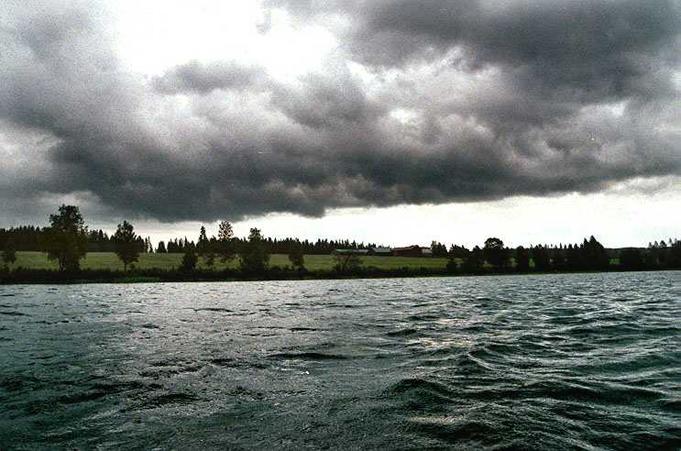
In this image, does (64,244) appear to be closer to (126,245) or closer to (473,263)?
(126,245)

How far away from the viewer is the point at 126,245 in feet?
473

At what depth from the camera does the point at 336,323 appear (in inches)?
1065

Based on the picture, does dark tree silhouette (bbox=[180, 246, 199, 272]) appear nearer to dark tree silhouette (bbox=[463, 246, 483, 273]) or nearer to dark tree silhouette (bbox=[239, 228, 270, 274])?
dark tree silhouette (bbox=[239, 228, 270, 274])

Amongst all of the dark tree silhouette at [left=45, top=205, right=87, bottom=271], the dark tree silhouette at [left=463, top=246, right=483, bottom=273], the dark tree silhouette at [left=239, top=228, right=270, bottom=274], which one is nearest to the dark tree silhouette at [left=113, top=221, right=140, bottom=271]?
the dark tree silhouette at [left=45, top=205, right=87, bottom=271]

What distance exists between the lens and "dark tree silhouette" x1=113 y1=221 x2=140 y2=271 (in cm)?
14338

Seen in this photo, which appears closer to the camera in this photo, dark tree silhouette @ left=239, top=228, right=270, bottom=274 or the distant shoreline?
the distant shoreline

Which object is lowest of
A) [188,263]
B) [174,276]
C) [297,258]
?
[174,276]


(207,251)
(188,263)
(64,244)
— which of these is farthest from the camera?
(207,251)

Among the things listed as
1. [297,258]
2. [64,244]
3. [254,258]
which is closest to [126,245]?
[64,244]

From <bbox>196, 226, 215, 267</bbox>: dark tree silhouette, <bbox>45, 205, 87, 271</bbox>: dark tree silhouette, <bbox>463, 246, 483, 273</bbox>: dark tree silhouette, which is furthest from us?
<bbox>463, 246, 483, 273</bbox>: dark tree silhouette

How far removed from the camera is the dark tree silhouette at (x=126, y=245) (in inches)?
5645

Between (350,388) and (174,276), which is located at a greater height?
(350,388)

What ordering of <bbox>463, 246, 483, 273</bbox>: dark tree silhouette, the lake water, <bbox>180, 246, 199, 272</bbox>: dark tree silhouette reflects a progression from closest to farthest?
1. the lake water
2. <bbox>180, 246, 199, 272</bbox>: dark tree silhouette
3. <bbox>463, 246, 483, 273</bbox>: dark tree silhouette

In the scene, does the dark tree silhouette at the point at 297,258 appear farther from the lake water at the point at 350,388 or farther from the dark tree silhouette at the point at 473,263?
the lake water at the point at 350,388
